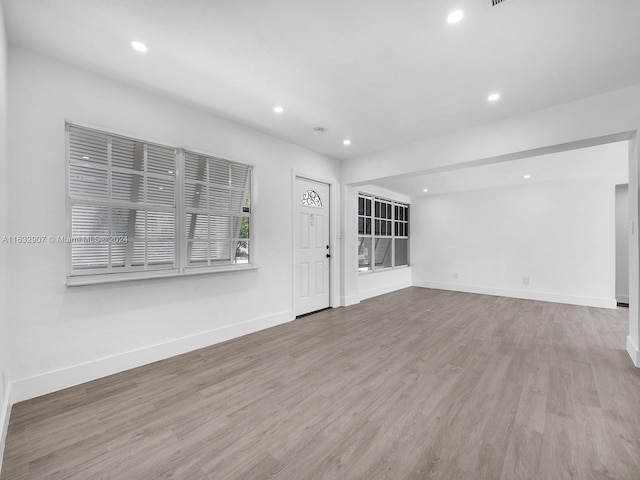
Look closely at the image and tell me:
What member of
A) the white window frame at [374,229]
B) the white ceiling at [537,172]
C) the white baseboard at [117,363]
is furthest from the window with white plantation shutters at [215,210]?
the white window frame at [374,229]

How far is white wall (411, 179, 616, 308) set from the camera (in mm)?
5227

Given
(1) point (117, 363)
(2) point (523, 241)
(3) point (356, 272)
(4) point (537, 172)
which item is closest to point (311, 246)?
(3) point (356, 272)

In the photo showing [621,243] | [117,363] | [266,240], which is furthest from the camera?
[621,243]

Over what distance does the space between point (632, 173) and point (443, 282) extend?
461 cm

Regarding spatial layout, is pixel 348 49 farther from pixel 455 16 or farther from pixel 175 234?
pixel 175 234

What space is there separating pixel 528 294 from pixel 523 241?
1146 millimetres

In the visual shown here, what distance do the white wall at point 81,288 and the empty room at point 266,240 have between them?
17mm

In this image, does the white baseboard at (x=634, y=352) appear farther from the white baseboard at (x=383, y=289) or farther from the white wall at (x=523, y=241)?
the white baseboard at (x=383, y=289)

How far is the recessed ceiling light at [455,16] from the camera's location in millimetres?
1772

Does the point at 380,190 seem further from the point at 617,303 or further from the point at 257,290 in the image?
the point at 617,303

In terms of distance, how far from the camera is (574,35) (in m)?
1.96

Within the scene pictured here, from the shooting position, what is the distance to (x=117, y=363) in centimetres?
255

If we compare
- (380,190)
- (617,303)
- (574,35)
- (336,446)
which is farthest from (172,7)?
(617,303)

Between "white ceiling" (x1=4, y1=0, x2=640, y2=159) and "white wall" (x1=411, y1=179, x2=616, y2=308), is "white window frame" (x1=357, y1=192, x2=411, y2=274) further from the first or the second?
"white ceiling" (x1=4, y1=0, x2=640, y2=159)
